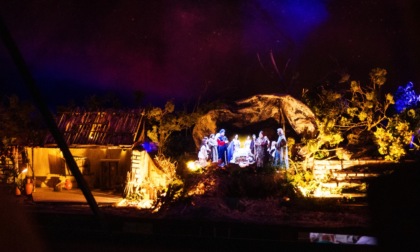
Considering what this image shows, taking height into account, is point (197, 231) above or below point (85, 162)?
below

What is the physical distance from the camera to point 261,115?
712 inches

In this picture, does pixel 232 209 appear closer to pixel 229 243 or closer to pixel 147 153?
pixel 147 153

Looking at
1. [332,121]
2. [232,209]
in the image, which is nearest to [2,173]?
[232,209]

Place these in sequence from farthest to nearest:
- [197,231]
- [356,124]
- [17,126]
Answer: [17,126] < [356,124] < [197,231]

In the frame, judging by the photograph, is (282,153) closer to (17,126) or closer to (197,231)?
(197,231)

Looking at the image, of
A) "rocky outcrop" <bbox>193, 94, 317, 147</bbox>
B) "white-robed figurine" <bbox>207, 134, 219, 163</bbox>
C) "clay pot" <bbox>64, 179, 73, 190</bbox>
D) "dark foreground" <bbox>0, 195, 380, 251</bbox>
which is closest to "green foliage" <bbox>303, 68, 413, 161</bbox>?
"rocky outcrop" <bbox>193, 94, 317, 147</bbox>

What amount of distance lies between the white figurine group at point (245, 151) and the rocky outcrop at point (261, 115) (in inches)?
37.2

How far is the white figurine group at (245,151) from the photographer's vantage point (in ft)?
51.1

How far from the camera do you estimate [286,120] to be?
17.7m

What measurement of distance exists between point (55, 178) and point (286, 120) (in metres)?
10.3

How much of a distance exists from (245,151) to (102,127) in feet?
18.8

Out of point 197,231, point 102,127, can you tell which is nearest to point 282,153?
point 102,127

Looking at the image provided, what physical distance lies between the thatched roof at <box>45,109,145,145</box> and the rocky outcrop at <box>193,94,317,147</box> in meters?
3.13

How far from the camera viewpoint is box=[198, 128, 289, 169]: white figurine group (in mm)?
15562
